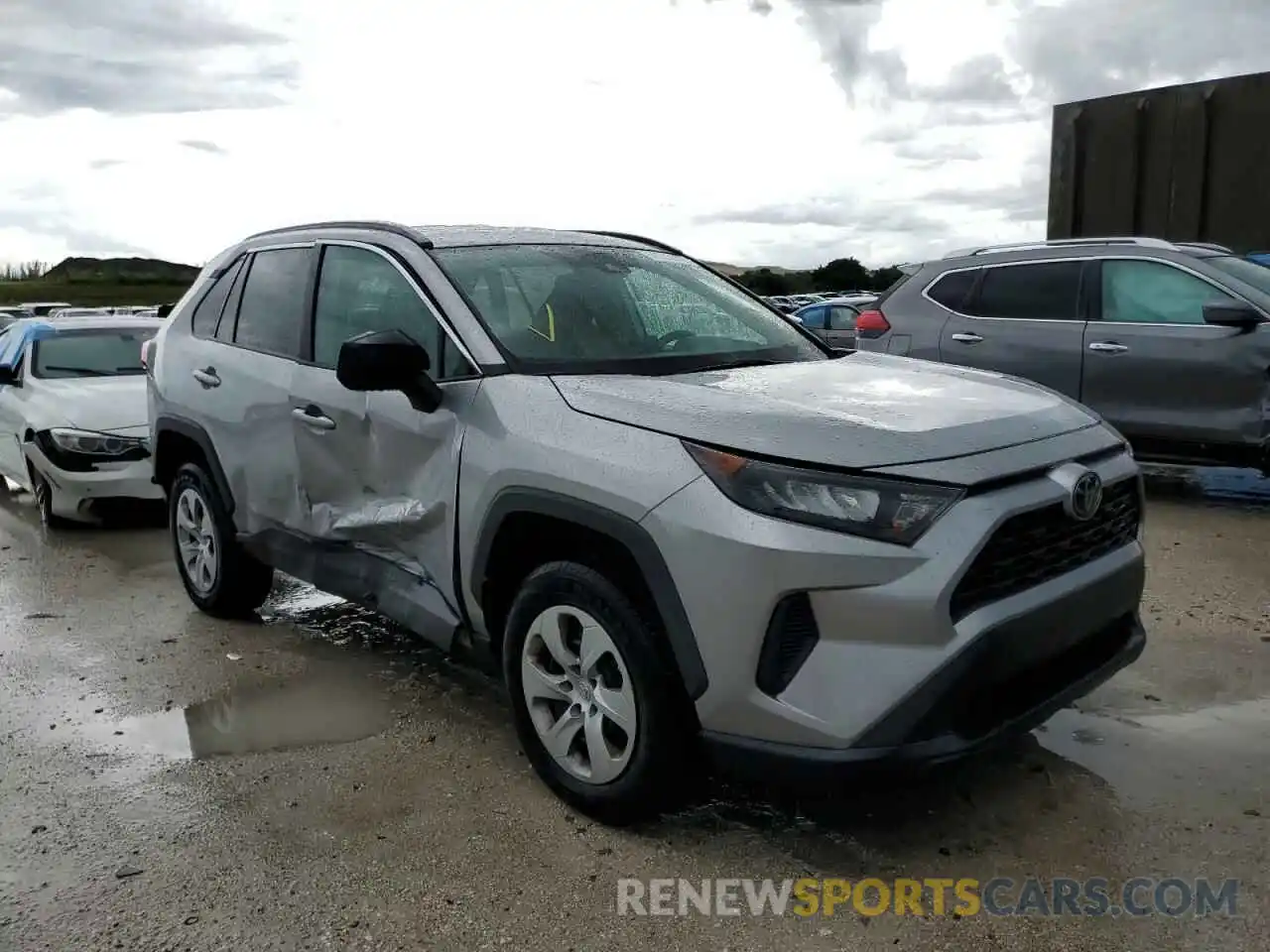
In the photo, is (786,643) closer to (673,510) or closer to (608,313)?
(673,510)

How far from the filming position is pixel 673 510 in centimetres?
287

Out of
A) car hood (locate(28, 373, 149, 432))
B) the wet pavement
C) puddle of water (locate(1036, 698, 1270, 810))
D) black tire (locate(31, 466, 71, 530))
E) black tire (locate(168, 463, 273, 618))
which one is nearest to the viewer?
the wet pavement

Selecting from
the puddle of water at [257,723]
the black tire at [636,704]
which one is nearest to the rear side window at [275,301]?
the puddle of water at [257,723]

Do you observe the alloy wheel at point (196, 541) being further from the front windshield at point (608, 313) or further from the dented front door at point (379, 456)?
the front windshield at point (608, 313)

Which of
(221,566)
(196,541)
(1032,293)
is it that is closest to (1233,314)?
(1032,293)

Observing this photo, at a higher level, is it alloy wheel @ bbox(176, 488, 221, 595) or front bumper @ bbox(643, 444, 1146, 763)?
front bumper @ bbox(643, 444, 1146, 763)

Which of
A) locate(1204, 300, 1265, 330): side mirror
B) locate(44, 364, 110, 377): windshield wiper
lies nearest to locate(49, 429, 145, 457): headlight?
locate(44, 364, 110, 377): windshield wiper

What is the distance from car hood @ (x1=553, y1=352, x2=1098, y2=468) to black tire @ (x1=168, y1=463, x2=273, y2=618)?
94.1 inches

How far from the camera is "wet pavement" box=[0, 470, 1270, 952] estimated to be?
2.83 m

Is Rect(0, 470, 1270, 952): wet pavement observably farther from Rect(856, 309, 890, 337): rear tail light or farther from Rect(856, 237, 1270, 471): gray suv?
Rect(856, 309, 890, 337): rear tail light

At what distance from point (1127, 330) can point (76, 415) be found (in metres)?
6.88

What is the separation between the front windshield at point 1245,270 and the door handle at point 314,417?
18.8 feet

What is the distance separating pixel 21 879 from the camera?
123 inches

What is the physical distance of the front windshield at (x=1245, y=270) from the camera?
23.8 ft
